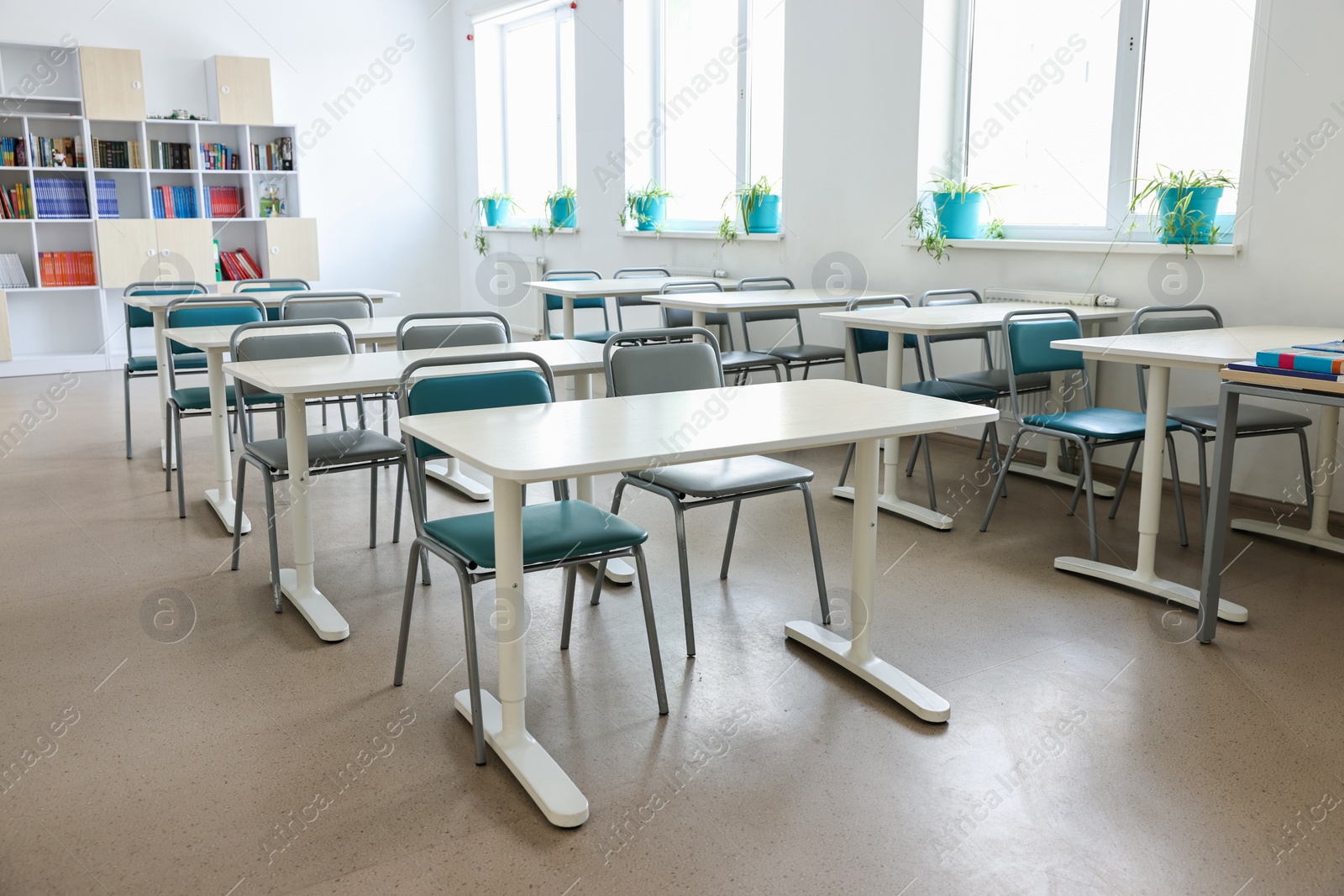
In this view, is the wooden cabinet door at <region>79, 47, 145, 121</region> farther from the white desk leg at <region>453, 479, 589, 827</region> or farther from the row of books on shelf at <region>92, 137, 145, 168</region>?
the white desk leg at <region>453, 479, 589, 827</region>

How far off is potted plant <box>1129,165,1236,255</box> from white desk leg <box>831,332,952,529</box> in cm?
123

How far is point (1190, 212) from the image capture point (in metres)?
4.17

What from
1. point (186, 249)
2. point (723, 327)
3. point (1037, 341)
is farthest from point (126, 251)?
point (1037, 341)

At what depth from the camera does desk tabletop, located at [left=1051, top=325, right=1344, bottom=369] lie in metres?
2.98

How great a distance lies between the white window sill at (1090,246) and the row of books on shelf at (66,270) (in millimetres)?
6267

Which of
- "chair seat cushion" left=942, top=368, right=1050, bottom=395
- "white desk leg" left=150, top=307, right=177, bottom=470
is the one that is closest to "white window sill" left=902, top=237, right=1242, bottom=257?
"chair seat cushion" left=942, top=368, right=1050, bottom=395

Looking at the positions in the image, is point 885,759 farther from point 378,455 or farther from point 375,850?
point 378,455

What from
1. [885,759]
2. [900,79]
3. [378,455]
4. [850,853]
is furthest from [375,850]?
[900,79]

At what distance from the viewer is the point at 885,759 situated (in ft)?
7.30

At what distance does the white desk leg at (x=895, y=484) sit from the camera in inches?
154

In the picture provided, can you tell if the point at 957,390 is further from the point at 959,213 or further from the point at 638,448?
the point at 638,448

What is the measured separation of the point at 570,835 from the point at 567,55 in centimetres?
753

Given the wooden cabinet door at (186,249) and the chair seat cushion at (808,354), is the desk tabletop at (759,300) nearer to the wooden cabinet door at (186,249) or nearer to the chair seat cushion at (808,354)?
the chair seat cushion at (808,354)

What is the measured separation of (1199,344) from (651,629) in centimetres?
202
